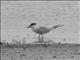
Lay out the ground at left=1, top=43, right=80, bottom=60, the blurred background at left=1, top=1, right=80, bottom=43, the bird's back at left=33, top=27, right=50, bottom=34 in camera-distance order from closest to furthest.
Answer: the ground at left=1, top=43, right=80, bottom=60 → the bird's back at left=33, top=27, right=50, bottom=34 → the blurred background at left=1, top=1, right=80, bottom=43

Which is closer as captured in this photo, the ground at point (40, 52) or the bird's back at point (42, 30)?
the ground at point (40, 52)

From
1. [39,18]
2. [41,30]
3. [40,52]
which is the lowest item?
[40,52]

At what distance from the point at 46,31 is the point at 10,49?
1.46 m

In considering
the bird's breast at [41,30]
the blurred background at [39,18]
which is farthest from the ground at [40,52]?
the blurred background at [39,18]

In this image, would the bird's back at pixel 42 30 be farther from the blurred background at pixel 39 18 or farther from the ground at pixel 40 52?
the ground at pixel 40 52

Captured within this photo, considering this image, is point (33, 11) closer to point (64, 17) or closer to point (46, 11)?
point (46, 11)

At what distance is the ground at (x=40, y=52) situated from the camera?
7039 millimetres

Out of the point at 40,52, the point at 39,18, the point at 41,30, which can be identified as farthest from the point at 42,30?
the point at 39,18

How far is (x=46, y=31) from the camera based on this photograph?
909 cm

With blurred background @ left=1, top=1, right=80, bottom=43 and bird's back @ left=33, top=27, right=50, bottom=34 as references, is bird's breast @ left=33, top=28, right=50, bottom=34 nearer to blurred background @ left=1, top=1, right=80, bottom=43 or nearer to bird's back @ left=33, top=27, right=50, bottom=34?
bird's back @ left=33, top=27, right=50, bottom=34

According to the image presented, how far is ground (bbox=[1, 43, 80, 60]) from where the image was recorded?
704 cm

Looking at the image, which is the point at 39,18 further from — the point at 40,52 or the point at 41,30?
the point at 40,52

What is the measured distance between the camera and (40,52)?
7590 millimetres

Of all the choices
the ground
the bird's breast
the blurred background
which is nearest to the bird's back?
the bird's breast
